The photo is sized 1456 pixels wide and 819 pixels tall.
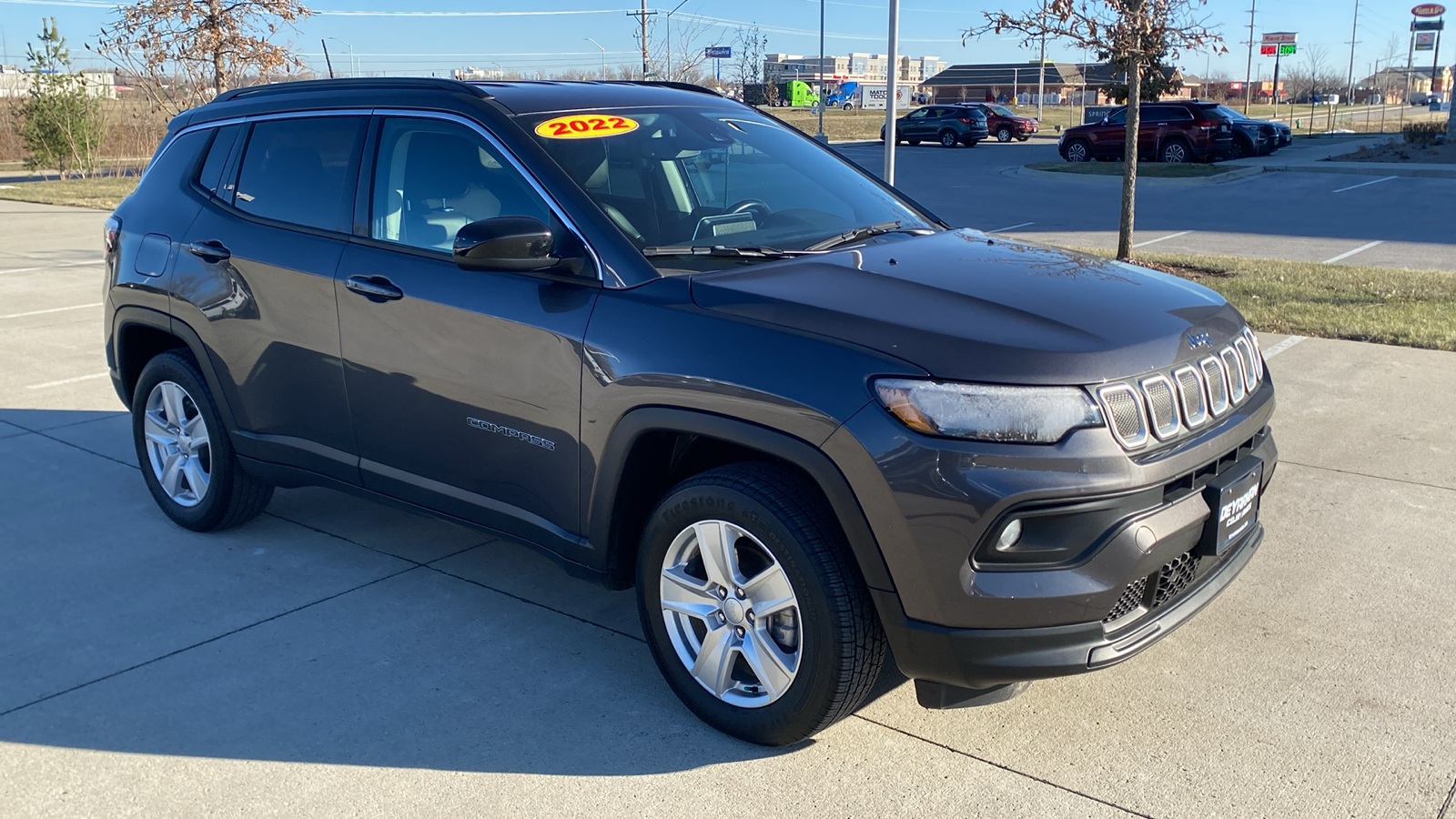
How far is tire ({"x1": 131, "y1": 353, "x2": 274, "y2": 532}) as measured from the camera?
484cm

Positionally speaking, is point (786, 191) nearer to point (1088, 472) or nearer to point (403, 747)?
point (1088, 472)

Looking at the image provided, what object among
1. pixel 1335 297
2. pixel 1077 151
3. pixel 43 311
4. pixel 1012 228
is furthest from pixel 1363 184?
pixel 43 311

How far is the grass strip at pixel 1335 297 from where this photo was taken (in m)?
8.64

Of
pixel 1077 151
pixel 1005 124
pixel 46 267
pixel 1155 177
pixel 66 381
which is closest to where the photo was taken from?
pixel 66 381

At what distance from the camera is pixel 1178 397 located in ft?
10.1

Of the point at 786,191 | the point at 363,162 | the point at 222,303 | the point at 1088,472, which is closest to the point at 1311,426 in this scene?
the point at 786,191

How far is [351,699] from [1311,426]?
5.24 meters

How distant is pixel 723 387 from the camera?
3.12m

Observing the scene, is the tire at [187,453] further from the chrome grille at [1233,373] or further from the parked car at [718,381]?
the chrome grille at [1233,373]

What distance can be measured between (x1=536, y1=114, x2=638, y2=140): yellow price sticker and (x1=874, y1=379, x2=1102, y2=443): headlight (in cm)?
165

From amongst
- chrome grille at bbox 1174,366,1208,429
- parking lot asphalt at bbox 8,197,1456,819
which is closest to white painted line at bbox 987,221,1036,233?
parking lot asphalt at bbox 8,197,1456,819

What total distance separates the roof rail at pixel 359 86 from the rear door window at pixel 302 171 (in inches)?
5.8

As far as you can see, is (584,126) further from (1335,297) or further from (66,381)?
(1335,297)

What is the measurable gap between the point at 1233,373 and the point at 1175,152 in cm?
2810
